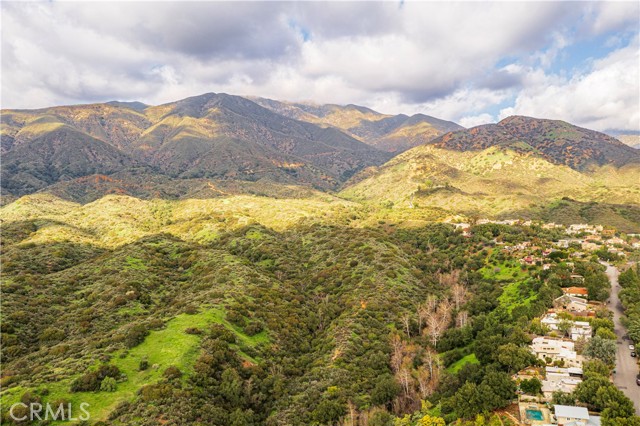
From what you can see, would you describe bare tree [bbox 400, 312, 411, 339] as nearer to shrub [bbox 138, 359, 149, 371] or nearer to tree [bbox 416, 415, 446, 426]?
tree [bbox 416, 415, 446, 426]

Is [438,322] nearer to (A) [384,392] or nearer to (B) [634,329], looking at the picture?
(A) [384,392]

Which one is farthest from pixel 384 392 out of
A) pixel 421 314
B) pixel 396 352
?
pixel 421 314

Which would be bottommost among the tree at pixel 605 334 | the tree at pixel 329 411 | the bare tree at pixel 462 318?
the tree at pixel 329 411

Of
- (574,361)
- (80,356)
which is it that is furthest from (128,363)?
(574,361)

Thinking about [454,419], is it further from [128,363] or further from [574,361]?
[128,363]

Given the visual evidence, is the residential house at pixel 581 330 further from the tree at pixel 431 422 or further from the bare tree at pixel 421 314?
the tree at pixel 431 422

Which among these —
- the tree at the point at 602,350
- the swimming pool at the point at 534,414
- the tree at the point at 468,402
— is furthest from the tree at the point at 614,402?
the tree at the point at 468,402

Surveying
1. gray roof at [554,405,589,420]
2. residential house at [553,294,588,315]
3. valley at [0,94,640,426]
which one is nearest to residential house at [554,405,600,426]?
gray roof at [554,405,589,420]
